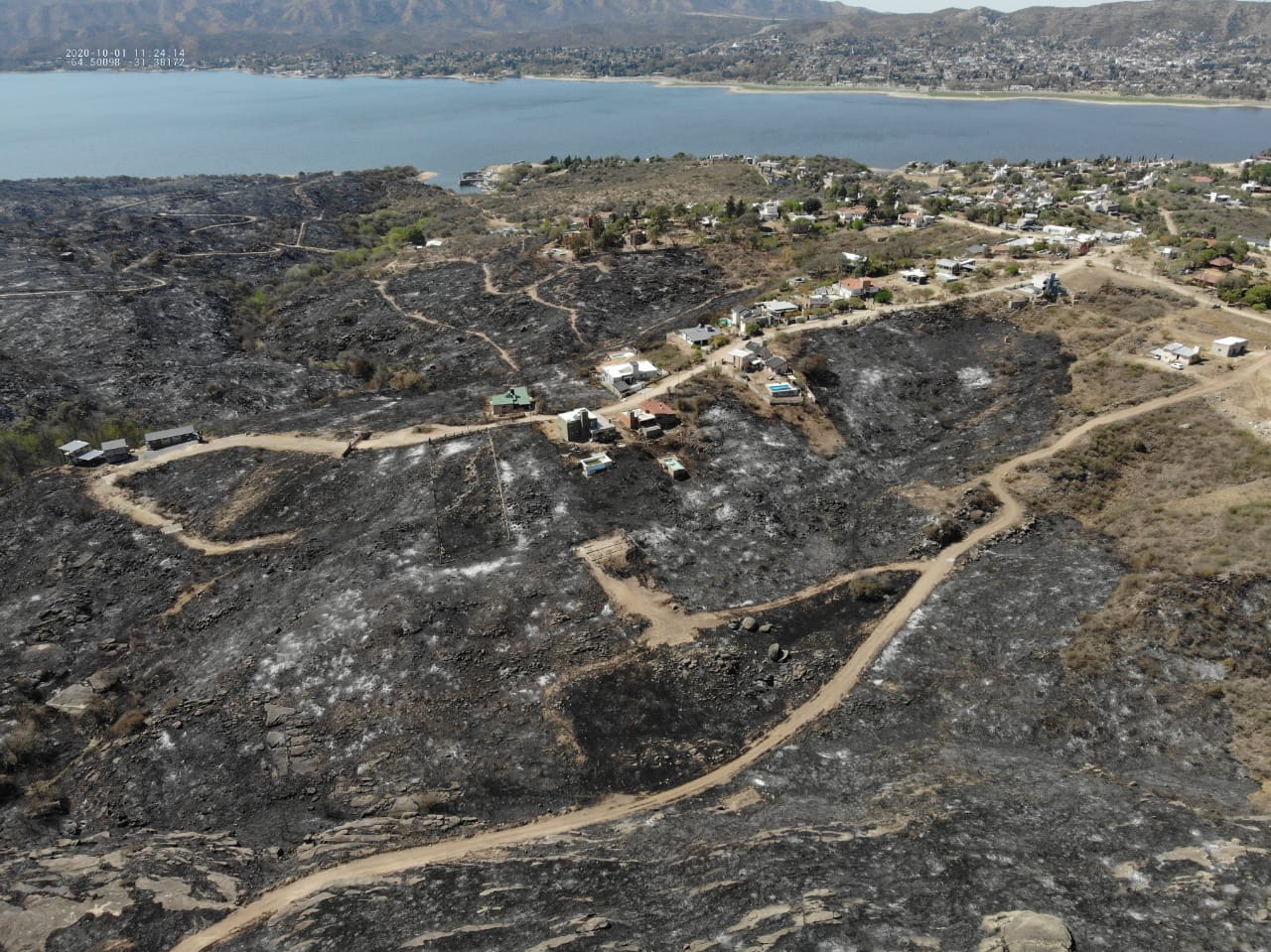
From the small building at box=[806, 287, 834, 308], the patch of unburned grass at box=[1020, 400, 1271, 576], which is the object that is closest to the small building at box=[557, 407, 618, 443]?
the patch of unburned grass at box=[1020, 400, 1271, 576]

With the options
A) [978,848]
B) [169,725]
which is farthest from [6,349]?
[978,848]

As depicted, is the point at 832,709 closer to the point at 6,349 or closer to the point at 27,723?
the point at 27,723

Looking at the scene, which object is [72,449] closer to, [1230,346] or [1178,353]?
[1178,353]

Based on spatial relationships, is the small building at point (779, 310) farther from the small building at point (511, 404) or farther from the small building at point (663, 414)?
the small building at point (511, 404)

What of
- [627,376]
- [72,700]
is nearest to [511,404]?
[627,376]

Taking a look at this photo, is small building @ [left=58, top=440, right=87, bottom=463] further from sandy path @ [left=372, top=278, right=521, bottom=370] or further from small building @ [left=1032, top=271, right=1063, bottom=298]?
small building @ [left=1032, top=271, right=1063, bottom=298]
